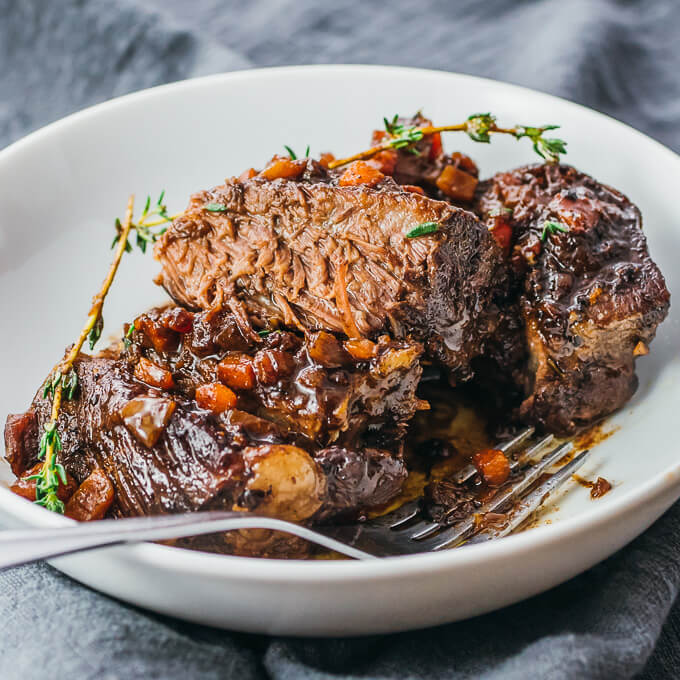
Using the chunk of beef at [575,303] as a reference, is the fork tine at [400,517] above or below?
below

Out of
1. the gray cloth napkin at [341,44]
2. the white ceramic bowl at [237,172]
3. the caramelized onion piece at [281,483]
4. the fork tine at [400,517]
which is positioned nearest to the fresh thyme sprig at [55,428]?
the white ceramic bowl at [237,172]

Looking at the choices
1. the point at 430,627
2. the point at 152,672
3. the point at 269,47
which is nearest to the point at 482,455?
the point at 430,627

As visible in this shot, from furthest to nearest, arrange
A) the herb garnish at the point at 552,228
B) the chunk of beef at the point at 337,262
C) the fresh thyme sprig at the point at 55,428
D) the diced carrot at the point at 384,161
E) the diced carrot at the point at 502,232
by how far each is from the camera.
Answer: the diced carrot at the point at 384,161 → the diced carrot at the point at 502,232 → the herb garnish at the point at 552,228 → the chunk of beef at the point at 337,262 → the fresh thyme sprig at the point at 55,428

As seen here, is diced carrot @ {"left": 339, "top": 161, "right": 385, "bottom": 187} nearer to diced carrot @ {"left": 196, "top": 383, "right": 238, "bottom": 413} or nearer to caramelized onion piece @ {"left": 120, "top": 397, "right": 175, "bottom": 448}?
diced carrot @ {"left": 196, "top": 383, "right": 238, "bottom": 413}

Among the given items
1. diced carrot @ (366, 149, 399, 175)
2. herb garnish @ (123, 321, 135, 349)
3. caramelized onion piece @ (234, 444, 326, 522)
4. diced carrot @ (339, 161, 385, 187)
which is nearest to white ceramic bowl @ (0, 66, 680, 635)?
caramelized onion piece @ (234, 444, 326, 522)

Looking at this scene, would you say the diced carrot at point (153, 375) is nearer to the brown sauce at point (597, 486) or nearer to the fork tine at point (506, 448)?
the fork tine at point (506, 448)

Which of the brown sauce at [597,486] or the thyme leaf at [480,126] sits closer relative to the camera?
the brown sauce at [597,486]
